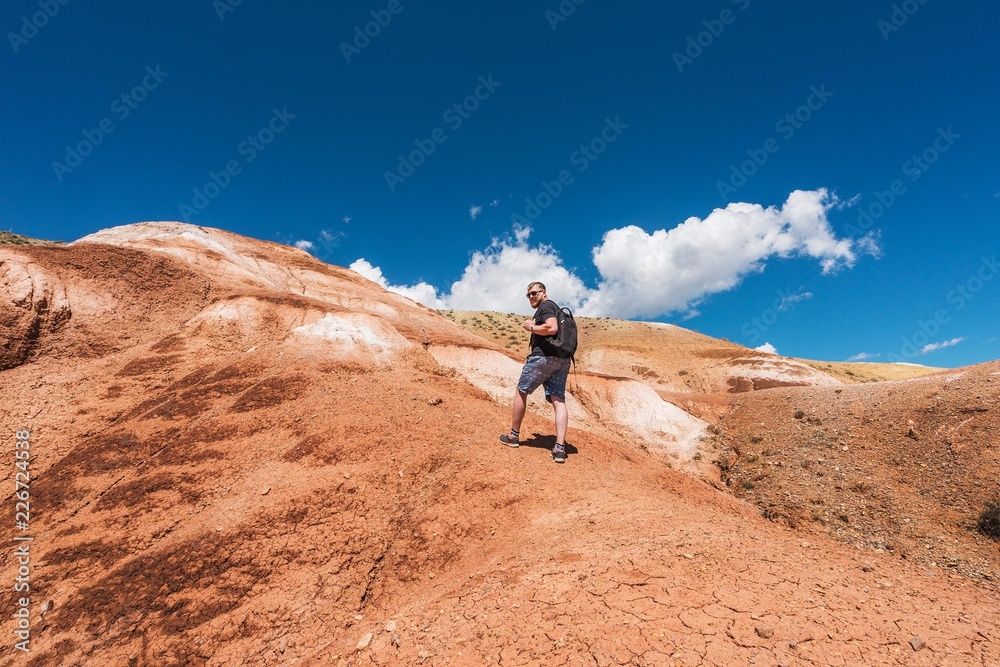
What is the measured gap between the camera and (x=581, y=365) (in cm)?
5297

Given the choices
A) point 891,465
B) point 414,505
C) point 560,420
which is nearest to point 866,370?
point 891,465

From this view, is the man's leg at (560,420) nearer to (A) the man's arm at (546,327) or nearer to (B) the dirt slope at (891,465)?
(A) the man's arm at (546,327)

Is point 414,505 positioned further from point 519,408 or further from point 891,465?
point 891,465

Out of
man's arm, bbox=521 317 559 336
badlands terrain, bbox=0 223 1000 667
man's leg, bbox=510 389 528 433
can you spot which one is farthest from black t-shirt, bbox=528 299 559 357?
badlands terrain, bbox=0 223 1000 667

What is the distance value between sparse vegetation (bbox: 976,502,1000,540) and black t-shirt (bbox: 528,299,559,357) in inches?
304

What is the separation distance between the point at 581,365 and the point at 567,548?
49764mm

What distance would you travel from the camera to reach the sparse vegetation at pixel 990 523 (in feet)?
22.0

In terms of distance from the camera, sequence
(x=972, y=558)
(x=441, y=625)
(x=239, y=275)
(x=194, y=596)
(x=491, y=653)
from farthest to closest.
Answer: (x=239, y=275)
(x=972, y=558)
(x=194, y=596)
(x=441, y=625)
(x=491, y=653)

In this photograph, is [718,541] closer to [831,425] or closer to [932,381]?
[831,425]

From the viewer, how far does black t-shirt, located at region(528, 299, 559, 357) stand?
22.9 feet

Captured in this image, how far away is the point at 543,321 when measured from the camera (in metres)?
7.00

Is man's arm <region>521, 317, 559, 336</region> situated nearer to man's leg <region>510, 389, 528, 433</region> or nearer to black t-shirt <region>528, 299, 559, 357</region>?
black t-shirt <region>528, 299, 559, 357</region>

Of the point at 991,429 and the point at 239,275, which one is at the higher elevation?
the point at 239,275

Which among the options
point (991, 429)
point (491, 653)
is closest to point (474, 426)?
point (491, 653)
